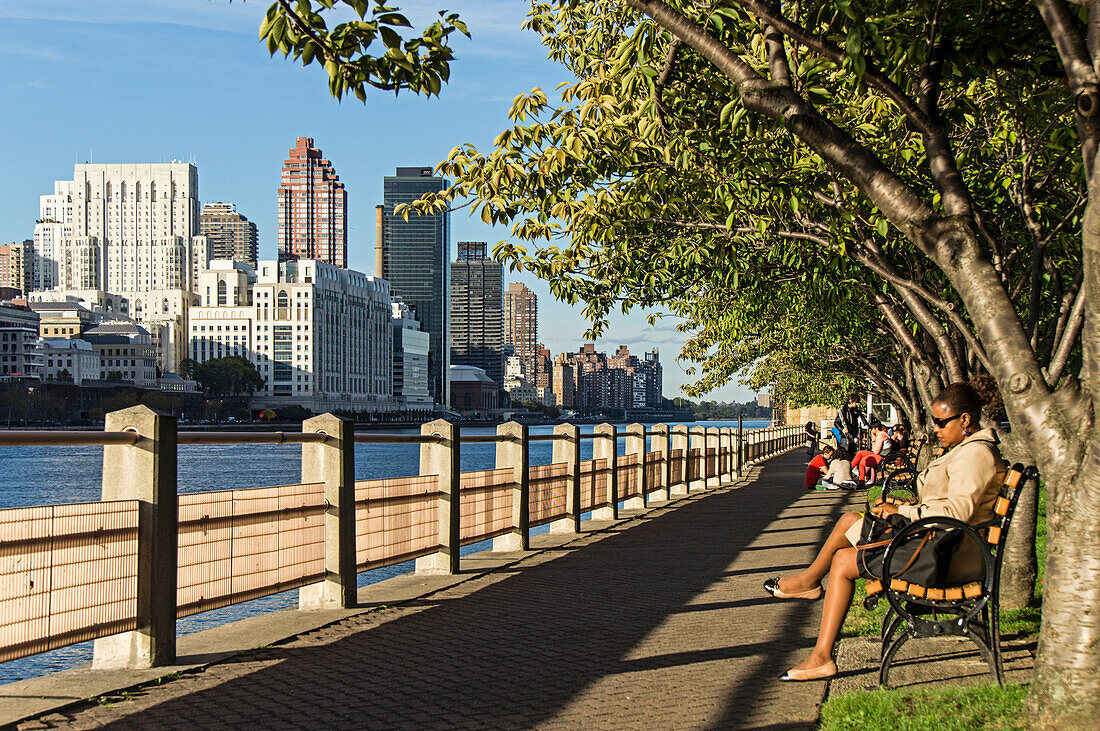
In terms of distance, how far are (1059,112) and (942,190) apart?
377 centimetres

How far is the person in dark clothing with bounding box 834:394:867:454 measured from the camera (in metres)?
23.6

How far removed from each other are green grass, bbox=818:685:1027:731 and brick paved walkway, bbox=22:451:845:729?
0.20 metres

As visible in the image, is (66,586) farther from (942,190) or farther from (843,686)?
(942,190)

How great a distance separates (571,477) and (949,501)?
8.67 m

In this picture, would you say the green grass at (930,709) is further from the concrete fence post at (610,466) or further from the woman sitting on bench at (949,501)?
the concrete fence post at (610,466)

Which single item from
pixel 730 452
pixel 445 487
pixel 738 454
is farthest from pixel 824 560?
pixel 738 454

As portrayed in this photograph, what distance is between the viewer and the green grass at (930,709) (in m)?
4.77

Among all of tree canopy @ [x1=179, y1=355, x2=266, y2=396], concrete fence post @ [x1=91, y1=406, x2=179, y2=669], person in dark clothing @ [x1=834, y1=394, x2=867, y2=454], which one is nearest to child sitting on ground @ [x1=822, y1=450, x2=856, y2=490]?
person in dark clothing @ [x1=834, y1=394, x2=867, y2=454]

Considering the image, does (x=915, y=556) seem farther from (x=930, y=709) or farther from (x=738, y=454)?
(x=738, y=454)

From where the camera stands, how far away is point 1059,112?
28.3 feet

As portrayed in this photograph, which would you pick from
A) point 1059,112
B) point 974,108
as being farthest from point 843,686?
point 974,108

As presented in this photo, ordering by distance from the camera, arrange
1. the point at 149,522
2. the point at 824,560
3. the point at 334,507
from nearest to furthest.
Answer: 1. the point at 149,522
2. the point at 824,560
3. the point at 334,507

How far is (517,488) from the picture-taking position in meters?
12.0

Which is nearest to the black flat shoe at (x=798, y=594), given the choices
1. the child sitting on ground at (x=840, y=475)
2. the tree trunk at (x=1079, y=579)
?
the tree trunk at (x=1079, y=579)
